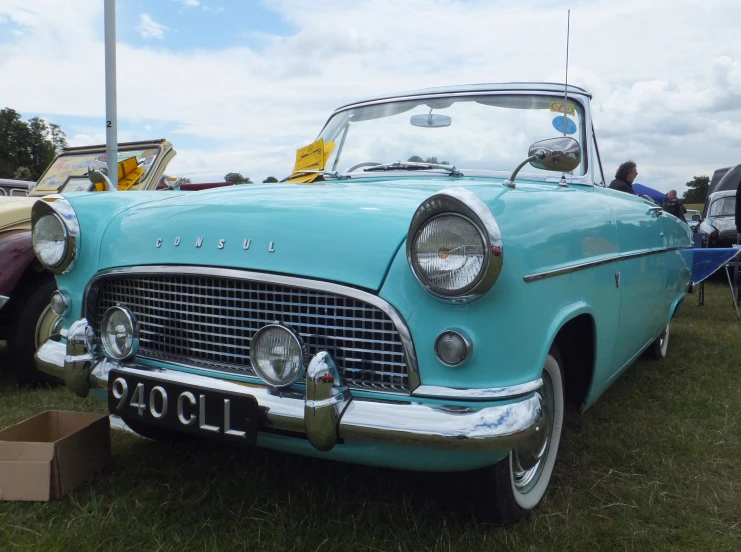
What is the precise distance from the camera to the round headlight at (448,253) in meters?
1.70

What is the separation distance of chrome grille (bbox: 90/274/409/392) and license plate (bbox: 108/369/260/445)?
0.13 meters

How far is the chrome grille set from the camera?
5.90 feet

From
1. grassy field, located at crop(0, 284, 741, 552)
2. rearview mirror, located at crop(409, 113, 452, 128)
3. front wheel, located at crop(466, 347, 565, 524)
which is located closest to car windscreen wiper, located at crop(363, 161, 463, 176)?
rearview mirror, located at crop(409, 113, 452, 128)

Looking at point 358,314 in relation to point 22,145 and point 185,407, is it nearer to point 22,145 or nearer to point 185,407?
point 185,407

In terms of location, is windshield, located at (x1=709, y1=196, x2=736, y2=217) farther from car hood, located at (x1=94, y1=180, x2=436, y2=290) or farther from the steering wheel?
car hood, located at (x1=94, y1=180, x2=436, y2=290)

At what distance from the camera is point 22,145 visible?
144 ft

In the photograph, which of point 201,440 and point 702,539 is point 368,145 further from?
point 702,539

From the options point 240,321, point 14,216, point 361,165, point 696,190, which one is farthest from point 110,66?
point 696,190

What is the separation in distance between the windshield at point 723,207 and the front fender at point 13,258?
10.4m

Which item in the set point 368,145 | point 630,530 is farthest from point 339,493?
point 368,145

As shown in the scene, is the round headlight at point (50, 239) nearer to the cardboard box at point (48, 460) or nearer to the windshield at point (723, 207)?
the cardboard box at point (48, 460)

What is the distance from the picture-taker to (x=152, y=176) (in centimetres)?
560

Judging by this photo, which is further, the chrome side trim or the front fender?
A: the front fender

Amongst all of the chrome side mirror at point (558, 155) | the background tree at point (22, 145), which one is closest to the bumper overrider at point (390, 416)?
the chrome side mirror at point (558, 155)
